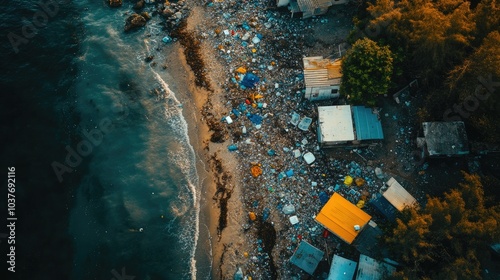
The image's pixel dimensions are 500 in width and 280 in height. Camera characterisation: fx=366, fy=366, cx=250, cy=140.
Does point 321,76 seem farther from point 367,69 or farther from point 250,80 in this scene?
point 250,80

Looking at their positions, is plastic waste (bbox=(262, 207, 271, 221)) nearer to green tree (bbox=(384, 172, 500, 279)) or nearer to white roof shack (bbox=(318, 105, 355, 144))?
white roof shack (bbox=(318, 105, 355, 144))

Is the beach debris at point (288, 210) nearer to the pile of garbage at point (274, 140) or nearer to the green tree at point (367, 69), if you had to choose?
the pile of garbage at point (274, 140)

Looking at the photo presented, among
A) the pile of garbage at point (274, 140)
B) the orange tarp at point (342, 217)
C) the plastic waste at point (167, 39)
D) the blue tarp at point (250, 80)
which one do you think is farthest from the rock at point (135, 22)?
the orange tarp at point (342, 217)

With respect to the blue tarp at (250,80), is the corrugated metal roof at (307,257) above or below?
below

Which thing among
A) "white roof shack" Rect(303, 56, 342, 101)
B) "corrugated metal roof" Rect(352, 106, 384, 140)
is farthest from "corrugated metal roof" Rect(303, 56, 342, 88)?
"corrugated metal roof" Rect(352, 106, 384, 140)

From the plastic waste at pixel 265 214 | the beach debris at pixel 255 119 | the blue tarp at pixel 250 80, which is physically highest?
the blue tarp at pixel 250 80

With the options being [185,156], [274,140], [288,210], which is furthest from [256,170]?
[185,156]
